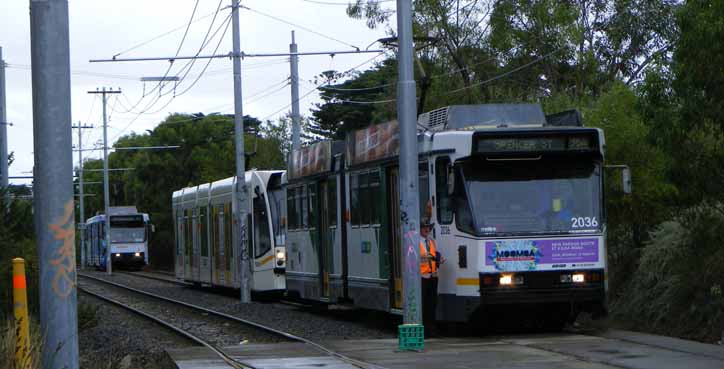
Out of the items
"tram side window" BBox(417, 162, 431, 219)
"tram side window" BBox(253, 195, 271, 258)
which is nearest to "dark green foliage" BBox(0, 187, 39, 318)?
"tram side window" BBox(417, 162, 431, 219)

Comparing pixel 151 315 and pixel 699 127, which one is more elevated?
pixel 699 127

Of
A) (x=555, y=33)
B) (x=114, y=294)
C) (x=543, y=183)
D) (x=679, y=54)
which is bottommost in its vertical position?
(x=114, y=294)

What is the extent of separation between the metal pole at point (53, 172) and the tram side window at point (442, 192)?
8684mm

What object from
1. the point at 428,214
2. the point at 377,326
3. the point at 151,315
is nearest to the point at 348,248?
the point at 377,326

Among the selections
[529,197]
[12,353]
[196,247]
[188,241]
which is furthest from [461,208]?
[188,241]

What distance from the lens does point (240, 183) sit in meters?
30.2

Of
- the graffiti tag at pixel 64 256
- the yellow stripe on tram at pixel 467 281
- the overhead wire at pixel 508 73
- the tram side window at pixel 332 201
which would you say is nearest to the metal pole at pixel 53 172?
the graffiti tag at pixel 64 256

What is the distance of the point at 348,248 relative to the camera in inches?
841

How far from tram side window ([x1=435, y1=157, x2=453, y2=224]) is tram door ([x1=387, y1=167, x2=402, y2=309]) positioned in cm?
153

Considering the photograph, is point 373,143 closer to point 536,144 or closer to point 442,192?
point 442,192

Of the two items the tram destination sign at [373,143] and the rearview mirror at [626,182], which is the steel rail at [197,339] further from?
the rearview mirror at [626,182]

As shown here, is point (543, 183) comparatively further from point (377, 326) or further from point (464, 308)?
point (377, 326)

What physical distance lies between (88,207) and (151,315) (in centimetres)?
9353

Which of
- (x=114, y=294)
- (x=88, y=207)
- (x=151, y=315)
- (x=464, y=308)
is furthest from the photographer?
(x=88, y=207)
